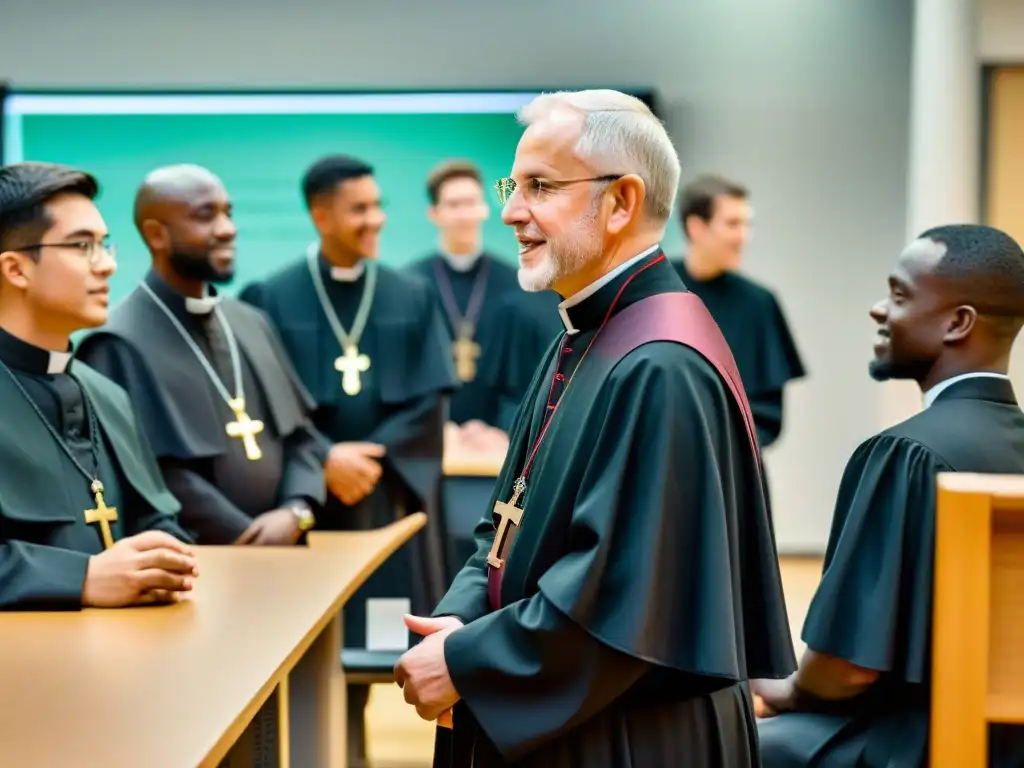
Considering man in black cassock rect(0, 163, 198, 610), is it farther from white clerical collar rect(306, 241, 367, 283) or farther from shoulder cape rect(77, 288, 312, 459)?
white clerical collar rect(306, 241, 367, 283)

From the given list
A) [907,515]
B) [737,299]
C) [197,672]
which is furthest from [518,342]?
[197,672]

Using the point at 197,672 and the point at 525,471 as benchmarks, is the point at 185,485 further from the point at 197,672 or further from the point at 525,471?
the point at 525,471

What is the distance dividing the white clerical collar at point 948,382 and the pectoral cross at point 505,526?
101cm

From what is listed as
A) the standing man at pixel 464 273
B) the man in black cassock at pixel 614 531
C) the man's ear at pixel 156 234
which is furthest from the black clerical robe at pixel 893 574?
the standing man at pixel 464 273

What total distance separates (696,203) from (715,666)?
199 inches

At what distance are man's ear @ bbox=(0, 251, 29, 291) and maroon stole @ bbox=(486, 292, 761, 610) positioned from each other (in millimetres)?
1697

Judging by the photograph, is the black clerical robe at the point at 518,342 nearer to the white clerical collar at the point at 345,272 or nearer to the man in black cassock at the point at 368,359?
the man in black cassock at the point at 368,359

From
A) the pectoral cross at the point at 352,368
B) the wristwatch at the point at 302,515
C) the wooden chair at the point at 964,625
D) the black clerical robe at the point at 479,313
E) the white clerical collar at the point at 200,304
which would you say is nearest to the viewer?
the wooden chair at the point at 964,625

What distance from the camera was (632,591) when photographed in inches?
82.4

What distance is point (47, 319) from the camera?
345cm

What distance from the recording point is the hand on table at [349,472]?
5.21m

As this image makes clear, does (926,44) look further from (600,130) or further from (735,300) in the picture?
(600,130)

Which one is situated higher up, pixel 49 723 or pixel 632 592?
pixel 632 592

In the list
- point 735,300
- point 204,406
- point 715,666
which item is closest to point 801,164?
point 735,300
